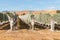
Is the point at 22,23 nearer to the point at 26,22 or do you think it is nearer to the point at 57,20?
the point at 26,22

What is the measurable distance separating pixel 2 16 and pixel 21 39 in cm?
2703

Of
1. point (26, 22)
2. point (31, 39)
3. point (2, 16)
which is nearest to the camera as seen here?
point (31, 39)

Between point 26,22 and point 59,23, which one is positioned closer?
point 59,23

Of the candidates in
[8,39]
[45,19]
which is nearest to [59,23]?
[45,19]

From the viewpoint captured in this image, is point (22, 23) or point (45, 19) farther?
point (45, 19)

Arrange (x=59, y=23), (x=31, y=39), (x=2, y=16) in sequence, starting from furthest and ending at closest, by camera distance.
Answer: (x=2, y=16)
(x=59, y=23)
(x=31, y=39)

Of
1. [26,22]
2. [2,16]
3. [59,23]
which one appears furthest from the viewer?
[2,16]

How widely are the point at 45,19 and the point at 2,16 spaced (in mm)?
12987

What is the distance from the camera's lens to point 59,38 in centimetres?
1536

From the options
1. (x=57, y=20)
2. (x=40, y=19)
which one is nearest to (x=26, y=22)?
(x=40, y=19)

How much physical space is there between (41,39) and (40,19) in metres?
17.4

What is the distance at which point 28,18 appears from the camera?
30.8 metres

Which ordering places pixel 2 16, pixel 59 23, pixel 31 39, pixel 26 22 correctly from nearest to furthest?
1. pixel 31 39
2. pixel 59 23
3. pixel 26 22
4. pixel 2 16

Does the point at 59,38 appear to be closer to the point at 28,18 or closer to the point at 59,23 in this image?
the point at 59,23
